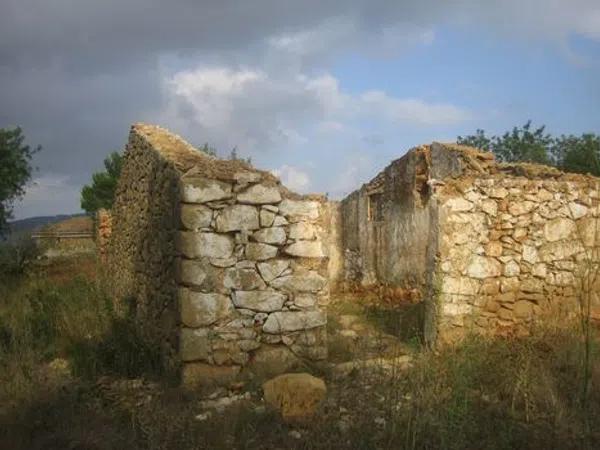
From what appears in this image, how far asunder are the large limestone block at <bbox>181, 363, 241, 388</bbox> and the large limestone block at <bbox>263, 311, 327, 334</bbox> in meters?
0.53

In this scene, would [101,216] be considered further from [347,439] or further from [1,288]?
[347,439]

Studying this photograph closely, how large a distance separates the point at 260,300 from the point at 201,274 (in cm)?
65

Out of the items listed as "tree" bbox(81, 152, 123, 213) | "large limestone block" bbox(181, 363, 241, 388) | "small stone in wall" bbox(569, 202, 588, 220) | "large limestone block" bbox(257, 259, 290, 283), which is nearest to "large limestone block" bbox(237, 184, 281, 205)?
"large limestone block" bbox(257, 259, 290, 283)

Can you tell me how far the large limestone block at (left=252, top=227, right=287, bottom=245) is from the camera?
19.3ft

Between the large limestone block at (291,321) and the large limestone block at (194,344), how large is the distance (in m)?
0.61

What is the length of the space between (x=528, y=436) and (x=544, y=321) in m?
3.35

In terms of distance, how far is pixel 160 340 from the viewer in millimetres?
6305

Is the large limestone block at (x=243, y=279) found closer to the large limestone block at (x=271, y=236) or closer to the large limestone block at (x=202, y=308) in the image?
the large limestone block at (x=202, y=308)

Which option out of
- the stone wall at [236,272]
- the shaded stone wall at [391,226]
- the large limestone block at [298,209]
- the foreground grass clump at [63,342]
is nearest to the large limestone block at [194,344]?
the stone wall at [236,272]

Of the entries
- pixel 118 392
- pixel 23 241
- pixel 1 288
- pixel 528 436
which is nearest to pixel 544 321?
pixel 528 436

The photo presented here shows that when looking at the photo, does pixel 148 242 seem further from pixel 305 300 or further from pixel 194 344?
pixel 305 300

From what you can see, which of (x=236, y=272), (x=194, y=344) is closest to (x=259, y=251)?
(x=236, y=272)

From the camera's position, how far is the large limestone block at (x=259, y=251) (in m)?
5.83

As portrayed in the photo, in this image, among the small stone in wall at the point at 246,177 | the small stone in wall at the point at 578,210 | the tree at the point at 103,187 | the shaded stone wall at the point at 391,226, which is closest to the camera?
the small stone in wall at the point at 246,177
